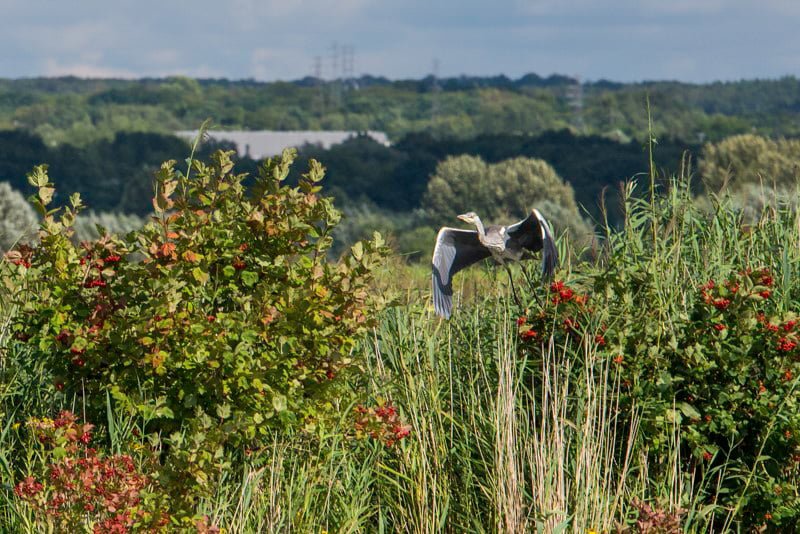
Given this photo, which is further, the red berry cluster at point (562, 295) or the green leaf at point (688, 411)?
the red berry cluster at point (562, 295)

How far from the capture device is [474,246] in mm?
3918

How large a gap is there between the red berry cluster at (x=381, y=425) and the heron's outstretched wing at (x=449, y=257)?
0.49 meters

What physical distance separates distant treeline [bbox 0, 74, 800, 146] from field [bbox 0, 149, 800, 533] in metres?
53.4

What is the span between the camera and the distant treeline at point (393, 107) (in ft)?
215

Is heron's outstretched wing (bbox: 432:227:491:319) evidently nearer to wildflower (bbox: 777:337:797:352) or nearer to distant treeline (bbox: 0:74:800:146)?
wildflower (bbox: 777:337:797:352)

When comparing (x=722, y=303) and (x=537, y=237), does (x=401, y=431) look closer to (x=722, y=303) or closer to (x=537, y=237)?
(x=537, y=237)

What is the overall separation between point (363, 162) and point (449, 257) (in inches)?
2024

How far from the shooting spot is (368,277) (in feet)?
11.5

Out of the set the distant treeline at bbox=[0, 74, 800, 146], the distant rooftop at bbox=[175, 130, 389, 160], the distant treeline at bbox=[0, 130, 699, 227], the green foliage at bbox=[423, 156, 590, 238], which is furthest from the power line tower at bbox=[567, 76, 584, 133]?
the green foliage at bbox=[423, 156, 590, 238]

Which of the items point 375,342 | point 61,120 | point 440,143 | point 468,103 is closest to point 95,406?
point 375,342

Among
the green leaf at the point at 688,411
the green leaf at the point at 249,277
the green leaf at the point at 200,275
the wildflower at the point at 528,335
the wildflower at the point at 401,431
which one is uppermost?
the green leaf at the point at 200,275

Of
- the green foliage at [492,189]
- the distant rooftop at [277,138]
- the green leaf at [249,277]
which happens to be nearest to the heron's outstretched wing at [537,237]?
the green leaf at [249,277]

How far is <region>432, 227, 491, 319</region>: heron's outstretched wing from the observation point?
383 cm

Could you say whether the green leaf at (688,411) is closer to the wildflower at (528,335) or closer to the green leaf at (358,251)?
the wildflower at (528,335)
